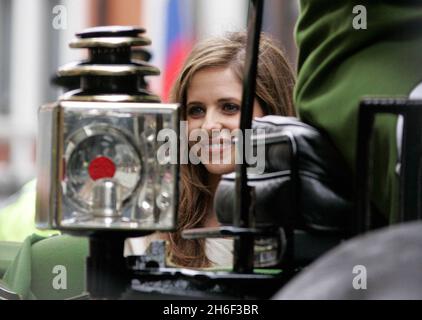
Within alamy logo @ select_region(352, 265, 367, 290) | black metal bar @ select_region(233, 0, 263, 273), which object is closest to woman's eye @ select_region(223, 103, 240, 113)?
black metal bar @ select_region(233, 0, 263, 273)

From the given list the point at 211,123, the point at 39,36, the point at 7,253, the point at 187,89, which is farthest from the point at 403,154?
the point at 39,36

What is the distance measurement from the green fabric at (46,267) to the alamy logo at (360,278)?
57.8 inches

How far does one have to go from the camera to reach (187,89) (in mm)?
4633

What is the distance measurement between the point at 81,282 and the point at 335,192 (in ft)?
3.01

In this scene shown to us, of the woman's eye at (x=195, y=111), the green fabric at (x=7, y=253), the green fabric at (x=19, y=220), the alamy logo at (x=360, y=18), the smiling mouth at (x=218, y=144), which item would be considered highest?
the alamy logo at (x=360, y=18)

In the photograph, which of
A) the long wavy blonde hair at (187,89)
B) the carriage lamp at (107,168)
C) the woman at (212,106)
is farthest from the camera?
the long wavy blonde hair at (187,89)

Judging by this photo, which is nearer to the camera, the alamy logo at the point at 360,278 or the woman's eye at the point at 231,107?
the alamy logo at the point at 360,278

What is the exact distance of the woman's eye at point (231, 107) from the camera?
4301 millimetres

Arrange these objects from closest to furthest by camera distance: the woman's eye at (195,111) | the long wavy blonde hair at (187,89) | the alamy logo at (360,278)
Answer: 1. the alamy logo at (360,278)
2. the long wavy blonde hair at (187,89)
3. the woman's eye at (195,111)

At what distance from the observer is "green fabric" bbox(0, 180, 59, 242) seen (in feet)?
18.1

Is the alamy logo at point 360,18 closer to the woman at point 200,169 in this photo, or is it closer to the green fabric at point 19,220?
the woman at point 200,169

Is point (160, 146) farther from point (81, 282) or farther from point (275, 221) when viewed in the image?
point (81, 282)

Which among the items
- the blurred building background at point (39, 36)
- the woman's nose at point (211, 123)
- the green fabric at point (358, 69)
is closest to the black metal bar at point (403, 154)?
the green fabric at point (358, 69)

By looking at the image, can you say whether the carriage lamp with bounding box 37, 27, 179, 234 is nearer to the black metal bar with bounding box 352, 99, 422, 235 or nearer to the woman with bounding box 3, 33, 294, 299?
the black metal bar with bounding box 352, 99, 422, 235
